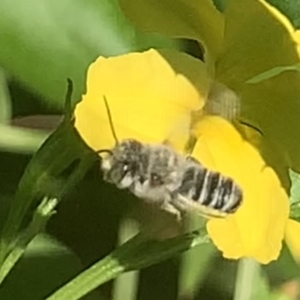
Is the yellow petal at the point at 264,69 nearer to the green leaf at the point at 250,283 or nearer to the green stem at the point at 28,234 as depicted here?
the green stem at the point at 28,234

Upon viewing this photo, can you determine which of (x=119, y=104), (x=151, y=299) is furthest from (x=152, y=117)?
(x=151, y=299)

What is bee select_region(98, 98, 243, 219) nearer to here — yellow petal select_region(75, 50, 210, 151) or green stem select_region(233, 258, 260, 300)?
yellow petal select_region(75, 50, 210, 151)

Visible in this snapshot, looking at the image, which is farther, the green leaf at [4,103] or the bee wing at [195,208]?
the green leaf at [4,103]

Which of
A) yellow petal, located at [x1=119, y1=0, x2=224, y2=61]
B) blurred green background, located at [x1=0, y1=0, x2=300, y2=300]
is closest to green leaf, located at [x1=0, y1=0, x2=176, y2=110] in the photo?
blurred green background, located at [x1=0, y1=0, x2=300, y2=300]

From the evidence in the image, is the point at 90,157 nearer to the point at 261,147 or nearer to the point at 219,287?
the point at 261,147

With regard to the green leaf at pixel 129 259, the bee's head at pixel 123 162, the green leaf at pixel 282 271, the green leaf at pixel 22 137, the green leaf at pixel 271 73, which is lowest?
the green leaf at pixel 282 271

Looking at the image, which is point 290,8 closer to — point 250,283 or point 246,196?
point 246,196

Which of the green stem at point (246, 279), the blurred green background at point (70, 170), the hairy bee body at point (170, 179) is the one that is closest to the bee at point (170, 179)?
the hairy bee body at point (170, 179)
